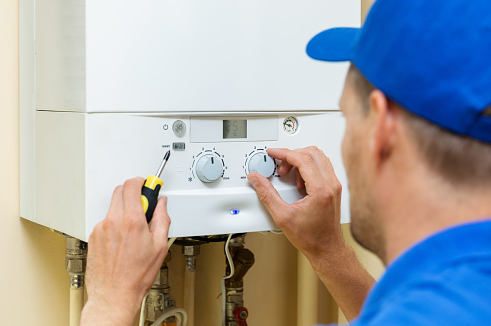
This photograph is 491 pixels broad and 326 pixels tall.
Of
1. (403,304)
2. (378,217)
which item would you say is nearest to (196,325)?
(378,217)

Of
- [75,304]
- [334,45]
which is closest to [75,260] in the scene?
[75,304]

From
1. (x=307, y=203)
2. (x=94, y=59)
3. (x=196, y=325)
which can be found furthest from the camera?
(x=196, y=325)

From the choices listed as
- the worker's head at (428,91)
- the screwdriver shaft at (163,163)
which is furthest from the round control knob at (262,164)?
the worker's head at (428,91)

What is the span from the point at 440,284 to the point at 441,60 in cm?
18

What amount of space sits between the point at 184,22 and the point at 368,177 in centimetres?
45

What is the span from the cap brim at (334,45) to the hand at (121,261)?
1.10 feet

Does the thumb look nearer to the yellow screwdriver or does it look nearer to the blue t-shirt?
the yellow screwdriver

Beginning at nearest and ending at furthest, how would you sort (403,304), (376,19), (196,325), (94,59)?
1. (403,304)
2. (376,19)
3. (94,59)
4. (196,325)

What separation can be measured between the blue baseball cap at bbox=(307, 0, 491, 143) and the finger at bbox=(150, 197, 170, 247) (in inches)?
17.8

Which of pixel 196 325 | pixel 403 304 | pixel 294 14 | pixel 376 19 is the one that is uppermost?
pixel 294 14

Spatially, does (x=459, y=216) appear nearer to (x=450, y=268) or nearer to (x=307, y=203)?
(x=450, y=268)

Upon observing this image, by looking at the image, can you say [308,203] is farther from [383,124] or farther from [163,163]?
[383,124]

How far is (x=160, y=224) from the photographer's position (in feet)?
3.09

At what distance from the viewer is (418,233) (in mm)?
576
